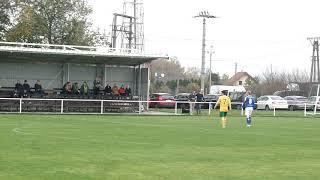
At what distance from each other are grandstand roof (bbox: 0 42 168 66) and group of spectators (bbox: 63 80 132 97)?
1.78 metres

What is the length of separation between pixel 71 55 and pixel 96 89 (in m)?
3.41

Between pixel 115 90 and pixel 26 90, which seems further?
pixel 115 90

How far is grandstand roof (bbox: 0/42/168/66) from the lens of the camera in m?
39.4

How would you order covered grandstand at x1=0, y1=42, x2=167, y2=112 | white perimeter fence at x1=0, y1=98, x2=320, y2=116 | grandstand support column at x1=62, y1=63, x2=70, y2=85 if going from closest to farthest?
white perimeter fence at x1=0, y1=98, x2=320, y2=116 < covered grandstand at x1=0, y1=42, x2=167, y2=112 < grandstand support column at x1=62, y1=63, x2=70, y2=85

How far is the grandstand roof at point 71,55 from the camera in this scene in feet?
129

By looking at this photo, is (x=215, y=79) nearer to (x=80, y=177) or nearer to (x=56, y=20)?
(x=56, y=20)

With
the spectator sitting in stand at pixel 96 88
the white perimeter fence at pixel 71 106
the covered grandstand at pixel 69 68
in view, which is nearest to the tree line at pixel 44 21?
the covered grandstand at pixel 69 68

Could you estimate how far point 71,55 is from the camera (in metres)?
40.7

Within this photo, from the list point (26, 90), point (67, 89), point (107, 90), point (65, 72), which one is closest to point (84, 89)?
point (67, 89)

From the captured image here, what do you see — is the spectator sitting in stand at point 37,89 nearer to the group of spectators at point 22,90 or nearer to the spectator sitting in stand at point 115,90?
the group of spectators at point 22,90

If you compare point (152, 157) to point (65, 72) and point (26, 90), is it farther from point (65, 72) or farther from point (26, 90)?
point (65, 72)

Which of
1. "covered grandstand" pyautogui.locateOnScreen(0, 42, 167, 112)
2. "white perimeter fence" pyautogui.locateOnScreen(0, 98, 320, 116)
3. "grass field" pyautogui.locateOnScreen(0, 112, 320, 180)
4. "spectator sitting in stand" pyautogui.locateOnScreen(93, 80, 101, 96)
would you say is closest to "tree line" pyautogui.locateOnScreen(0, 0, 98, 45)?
"covered grandstand" pyautogui.locateOnScreen(0, 42, 167, 112)

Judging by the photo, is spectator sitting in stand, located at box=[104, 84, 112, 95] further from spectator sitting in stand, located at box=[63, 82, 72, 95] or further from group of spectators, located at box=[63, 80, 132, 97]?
spectator sitting in stand, located at box=[63, 82, 72, 95]

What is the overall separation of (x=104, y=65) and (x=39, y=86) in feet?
21.5
